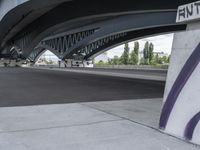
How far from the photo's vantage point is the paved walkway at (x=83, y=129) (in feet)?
17.4

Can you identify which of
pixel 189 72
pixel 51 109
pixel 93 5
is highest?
pixel 93 5

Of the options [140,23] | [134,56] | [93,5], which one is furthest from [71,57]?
[93,5]

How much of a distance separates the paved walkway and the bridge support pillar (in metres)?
0.29

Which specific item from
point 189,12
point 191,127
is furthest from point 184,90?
point 189,12

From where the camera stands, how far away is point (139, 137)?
5836mm

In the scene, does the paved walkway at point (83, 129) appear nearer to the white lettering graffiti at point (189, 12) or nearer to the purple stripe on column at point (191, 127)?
the purple stripe on column at point (191, 127)

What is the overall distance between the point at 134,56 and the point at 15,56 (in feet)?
146

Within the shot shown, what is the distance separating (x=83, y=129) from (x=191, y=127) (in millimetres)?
2155

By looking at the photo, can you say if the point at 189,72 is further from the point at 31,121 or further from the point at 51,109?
the point at 51,109

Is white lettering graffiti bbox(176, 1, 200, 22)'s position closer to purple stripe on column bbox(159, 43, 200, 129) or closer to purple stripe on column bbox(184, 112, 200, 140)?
purple stripe on column bbox(159, 43, 200, 129)

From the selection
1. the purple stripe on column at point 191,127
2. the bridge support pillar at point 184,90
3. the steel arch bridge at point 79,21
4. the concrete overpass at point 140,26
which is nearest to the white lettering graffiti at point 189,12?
the concrete overpass at point 140,26

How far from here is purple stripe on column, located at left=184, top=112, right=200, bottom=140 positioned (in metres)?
5.71

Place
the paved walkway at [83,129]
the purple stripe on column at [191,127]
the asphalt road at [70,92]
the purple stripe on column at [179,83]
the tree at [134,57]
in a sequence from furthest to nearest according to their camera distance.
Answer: the tree at [134,57]
the asphalt road at [70,92]
the purple stripe on column at [179,83]
the purple stripe on column at [191,127]
the paved walkway at [83,129]

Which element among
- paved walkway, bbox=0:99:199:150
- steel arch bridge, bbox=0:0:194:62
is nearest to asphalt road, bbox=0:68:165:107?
paved walkway, bbox=0:99:199:150
